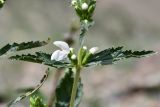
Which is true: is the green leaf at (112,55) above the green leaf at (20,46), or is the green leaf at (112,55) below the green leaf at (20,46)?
below

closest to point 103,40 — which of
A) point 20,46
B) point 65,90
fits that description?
point 65,90

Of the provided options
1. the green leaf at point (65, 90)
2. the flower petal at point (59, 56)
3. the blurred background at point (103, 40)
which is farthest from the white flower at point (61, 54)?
the blurred background at point (103, 40)

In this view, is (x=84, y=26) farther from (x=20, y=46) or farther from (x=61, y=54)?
(x=20, y=46)

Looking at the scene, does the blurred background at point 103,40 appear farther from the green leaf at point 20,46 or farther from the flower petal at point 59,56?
the flower petal at point 59,56

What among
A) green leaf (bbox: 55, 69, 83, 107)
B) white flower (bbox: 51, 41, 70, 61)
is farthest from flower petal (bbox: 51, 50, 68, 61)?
green leaf (bbox: 55, 69, 83, 107)

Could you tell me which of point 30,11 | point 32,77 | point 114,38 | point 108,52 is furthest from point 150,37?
point 108,52

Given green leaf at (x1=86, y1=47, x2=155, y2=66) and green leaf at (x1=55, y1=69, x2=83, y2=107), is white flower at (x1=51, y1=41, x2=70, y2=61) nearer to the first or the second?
green leaf at (x1=86, y1=47, x2=155, y2=66)

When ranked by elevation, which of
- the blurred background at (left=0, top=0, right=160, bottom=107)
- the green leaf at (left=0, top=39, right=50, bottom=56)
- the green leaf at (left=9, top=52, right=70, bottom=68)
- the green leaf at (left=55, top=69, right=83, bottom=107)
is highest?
the blurred background at (left=0, top=0, right=160, bottom=107)
